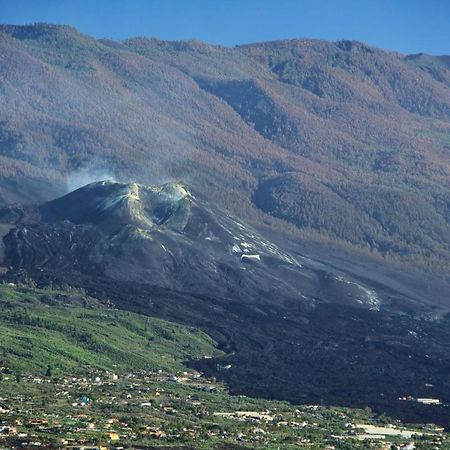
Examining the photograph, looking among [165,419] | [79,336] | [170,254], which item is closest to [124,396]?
[165,419]

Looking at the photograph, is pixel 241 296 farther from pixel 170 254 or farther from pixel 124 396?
pixel 124 396

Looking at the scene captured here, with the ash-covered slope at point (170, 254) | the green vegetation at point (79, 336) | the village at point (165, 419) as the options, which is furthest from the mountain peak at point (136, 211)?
the village at point (165, 419)

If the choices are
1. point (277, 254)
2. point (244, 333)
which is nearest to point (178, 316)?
point (244, 333)

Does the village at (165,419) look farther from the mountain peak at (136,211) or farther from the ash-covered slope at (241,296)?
the mountain peak at (136,211)

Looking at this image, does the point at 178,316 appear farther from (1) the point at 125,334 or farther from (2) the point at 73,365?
(2) the point at 73,365

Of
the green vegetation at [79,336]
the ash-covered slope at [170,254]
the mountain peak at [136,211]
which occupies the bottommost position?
the green vegetation at [79,336]
